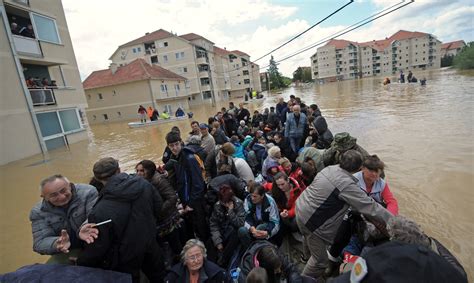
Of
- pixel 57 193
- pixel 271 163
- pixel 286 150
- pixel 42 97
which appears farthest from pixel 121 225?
pixel 42 97

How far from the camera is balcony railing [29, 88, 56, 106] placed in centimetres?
1355

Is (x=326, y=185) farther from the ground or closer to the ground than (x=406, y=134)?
farther from the ground

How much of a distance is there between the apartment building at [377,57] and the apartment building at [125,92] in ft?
238

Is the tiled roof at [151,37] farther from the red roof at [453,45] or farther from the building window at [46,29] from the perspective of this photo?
the red roof at [453,45]

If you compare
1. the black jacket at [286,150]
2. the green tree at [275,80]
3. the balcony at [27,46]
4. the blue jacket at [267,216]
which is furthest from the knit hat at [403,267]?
the green tree at [275,80]

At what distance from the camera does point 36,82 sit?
14.1 meters

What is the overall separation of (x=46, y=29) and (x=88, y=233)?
61.4 ft

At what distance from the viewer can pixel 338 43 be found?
89.4m

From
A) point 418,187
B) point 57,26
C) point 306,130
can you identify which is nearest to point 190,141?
point 306,130

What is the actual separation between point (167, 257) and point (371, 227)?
2.42 meters

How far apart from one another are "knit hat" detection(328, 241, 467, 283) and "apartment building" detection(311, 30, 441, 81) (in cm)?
9623

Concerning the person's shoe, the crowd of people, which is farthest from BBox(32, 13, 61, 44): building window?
the person's shoe

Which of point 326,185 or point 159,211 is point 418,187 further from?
point 159,211

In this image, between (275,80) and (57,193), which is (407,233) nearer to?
(57,193)
